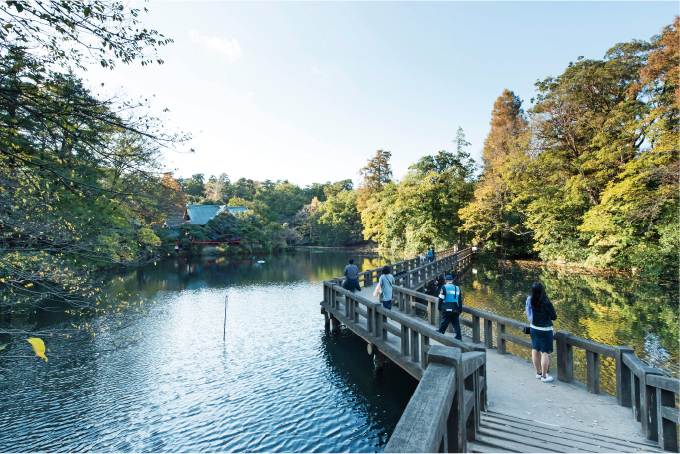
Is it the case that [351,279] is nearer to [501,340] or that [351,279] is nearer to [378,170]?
[501,340]

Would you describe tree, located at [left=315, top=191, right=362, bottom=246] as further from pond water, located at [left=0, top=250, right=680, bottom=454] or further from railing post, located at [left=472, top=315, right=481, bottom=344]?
railing post, located at [left=472, top=315, right=481, bottom=344]

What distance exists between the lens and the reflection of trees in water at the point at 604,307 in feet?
30.1

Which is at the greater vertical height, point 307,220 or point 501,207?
point 307,220

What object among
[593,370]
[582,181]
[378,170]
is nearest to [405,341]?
[593,370]

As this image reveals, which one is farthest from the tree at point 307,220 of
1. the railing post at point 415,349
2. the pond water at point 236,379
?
the railing post at point 415,349

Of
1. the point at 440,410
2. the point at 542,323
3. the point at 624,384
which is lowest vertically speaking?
the point at 624,384

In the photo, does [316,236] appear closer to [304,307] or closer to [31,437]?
[304,307]

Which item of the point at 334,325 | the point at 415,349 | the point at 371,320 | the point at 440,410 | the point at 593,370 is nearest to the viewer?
the point at 440,410

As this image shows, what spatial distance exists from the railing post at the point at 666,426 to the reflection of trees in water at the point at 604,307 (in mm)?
4463

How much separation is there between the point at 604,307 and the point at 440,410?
15.7 metres

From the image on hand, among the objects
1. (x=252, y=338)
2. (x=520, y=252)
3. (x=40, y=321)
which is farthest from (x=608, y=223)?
(x=40, y=321)

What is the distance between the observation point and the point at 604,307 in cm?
1386

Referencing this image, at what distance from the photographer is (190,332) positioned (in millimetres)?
12789

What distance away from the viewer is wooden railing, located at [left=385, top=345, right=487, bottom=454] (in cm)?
185
